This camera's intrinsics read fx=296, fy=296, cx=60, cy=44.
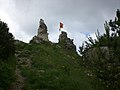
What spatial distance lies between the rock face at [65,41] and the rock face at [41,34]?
2500 mm

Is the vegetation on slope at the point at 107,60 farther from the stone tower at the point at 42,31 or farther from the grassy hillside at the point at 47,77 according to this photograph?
the stone tower at the point at 42,31

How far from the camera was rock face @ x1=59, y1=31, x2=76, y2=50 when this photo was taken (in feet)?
153

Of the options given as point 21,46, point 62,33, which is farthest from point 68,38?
point 21,46

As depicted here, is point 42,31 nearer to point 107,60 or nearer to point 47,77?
point 47,77

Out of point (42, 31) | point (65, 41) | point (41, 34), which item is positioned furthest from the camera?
point (42, 31)

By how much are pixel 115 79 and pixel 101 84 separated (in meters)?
1.04

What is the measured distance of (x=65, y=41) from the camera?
4781 cm

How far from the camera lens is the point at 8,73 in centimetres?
1706

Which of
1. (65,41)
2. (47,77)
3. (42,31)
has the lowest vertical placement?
(47,77)

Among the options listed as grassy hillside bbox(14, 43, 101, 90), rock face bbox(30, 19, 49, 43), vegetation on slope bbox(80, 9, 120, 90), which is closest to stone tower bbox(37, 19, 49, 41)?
rock face bbox(30, 19, 49, 43)

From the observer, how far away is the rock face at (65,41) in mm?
46659

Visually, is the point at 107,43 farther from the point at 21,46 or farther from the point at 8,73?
the point at 21,46

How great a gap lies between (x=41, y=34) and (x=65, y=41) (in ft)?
15.7

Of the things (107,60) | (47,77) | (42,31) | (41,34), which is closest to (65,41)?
(41,34)
